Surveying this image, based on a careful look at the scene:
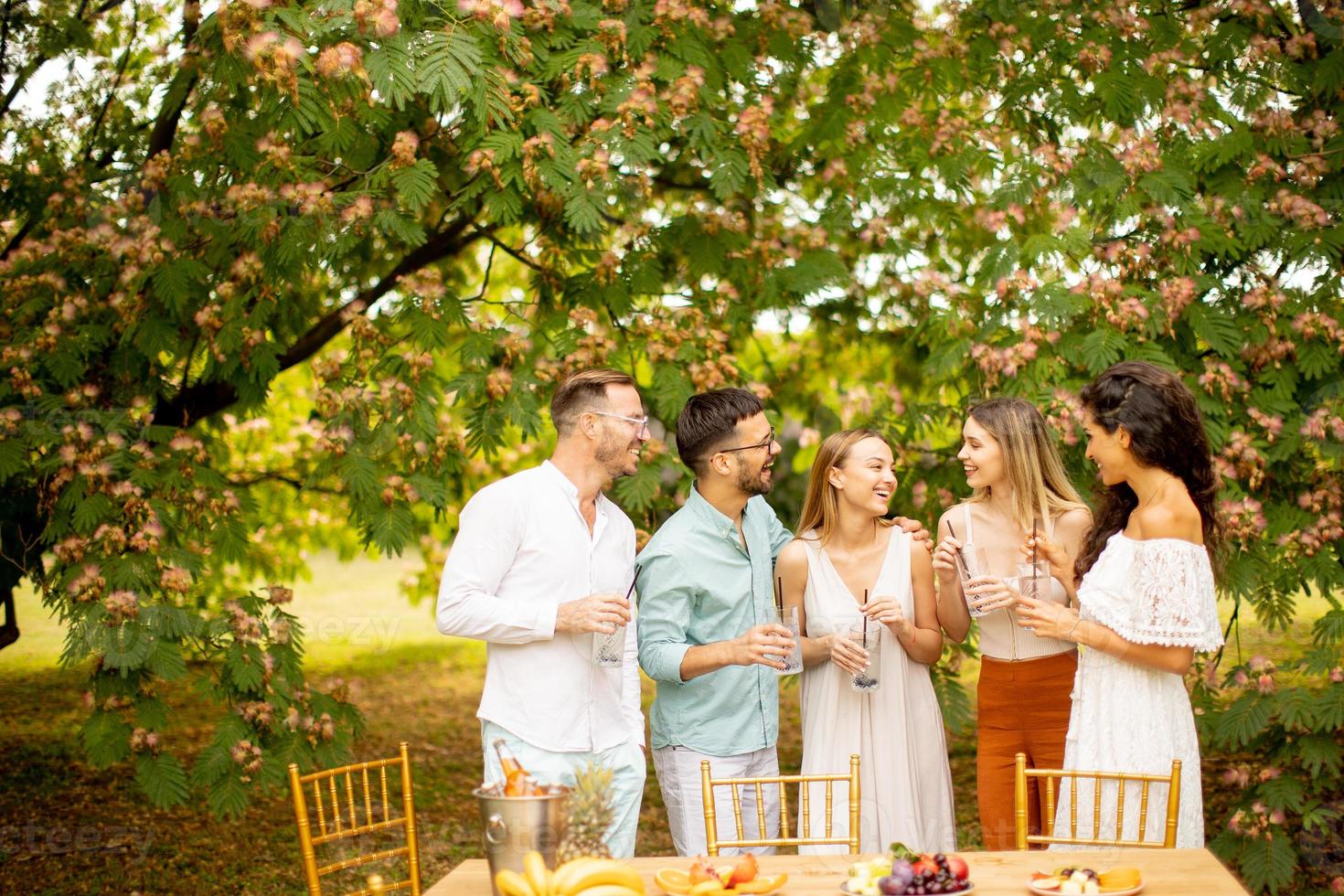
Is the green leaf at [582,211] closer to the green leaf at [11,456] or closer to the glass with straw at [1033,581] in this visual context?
the glass with straw at [1033,581]

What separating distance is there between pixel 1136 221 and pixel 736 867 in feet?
12.7

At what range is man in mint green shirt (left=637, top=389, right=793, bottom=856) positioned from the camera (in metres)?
3.85

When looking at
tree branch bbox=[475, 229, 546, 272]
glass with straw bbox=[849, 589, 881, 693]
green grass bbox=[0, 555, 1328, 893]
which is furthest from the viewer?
green grass bbox=[0, 555, 1328, 893]

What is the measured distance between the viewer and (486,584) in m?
3.51

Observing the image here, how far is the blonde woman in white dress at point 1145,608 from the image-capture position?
3469 millimetres

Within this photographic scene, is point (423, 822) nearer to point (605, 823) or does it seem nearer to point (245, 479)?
point (245, 479)

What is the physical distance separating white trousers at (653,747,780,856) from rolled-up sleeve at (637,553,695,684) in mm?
278

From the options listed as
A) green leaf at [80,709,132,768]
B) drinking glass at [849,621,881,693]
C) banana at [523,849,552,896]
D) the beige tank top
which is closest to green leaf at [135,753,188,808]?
green leaf at [80,709,132,768]

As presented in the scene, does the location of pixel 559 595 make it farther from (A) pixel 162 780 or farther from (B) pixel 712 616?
(A) pixel 162 780

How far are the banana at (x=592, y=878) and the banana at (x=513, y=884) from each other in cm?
6

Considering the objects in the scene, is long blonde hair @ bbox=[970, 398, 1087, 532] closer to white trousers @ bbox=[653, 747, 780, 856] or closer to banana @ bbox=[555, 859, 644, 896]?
white trousers @ bbox=[653, 747, 780, 856]

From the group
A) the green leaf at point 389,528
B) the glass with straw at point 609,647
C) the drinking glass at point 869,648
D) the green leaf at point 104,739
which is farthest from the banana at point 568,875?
the green leaf at point 104,739

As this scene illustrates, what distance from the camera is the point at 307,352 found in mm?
6691

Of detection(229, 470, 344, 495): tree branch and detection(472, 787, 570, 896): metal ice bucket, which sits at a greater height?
detection(229, 470, 344, 495): tree branch
